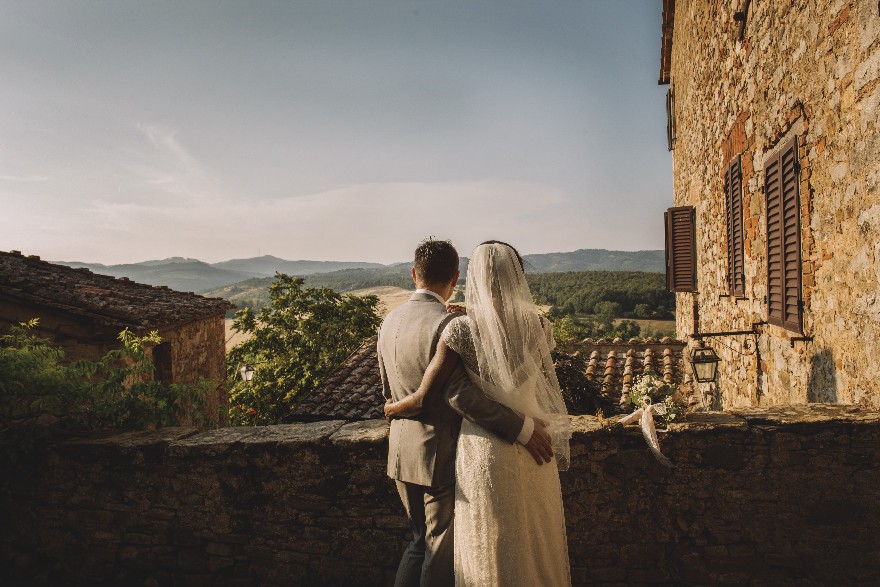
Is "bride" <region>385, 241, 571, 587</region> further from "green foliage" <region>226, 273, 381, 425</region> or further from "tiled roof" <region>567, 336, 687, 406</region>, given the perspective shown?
"green foliage" <region>226, 273, 381, 425</region>

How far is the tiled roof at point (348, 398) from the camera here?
7.55 m

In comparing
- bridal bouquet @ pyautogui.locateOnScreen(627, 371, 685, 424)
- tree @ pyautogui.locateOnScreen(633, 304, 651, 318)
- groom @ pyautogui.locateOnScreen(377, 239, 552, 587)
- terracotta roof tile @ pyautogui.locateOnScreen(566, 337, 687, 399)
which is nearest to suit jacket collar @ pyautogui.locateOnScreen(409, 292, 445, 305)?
groom @ pyautogui.locateOnScreen(377, 239, 552, 587)

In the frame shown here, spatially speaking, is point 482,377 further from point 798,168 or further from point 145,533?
point 798,168

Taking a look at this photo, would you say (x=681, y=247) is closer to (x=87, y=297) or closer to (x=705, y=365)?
(x=705, y=365)

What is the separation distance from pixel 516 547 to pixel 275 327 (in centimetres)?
1677

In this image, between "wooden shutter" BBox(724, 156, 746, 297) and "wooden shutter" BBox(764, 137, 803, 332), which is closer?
"wooden shutter" BBox(764, 137, 803, 332)

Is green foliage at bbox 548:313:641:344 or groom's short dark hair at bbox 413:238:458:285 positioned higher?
groom's short dark hair at bbox 413:238:458:285

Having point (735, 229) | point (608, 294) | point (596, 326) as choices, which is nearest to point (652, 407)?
point (735, 229)

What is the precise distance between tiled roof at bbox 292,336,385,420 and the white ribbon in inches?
179

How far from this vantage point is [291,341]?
693 inches

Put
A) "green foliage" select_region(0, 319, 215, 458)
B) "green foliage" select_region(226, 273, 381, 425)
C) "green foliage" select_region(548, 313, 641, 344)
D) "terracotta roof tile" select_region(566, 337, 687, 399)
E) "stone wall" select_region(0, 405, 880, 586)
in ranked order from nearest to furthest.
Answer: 1. "stone wall" select_region(0, 405, 880, 586)
2. "green foliage" select_region(0, 319, 215, 458)
3. "terracotta roof tile" select_region(566, 337, 687, 399)
4. "green foliage" select_region(226, 273, 381, 425)
5. "green foliage" select_region(548, 313, 641, 344)

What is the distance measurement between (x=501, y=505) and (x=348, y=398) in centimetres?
598

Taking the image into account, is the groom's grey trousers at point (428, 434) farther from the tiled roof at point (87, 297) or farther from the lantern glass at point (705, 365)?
the tiled roof at point (87, 297)

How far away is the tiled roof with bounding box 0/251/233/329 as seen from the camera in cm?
790
